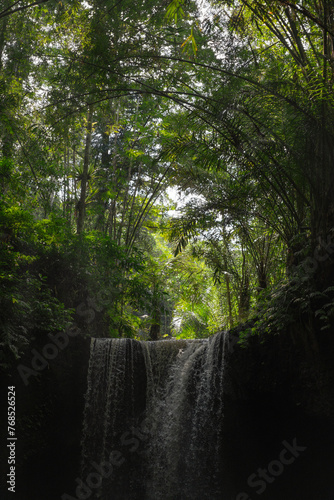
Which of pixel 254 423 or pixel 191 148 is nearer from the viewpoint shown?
pixel 254 423

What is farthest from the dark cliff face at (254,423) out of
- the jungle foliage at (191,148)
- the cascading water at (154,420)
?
the jungle foliage at (191,148)

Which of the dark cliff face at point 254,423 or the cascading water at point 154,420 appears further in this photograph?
the cascading water at point 154,420

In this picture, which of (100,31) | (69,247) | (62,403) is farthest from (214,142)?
(62,403)

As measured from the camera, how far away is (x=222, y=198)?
21.8 ft

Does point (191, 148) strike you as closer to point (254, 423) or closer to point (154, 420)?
point (254, 423)

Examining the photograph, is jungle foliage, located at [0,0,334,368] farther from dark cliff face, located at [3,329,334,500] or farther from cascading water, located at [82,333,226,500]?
cascading water, located at [82,333,226,500]

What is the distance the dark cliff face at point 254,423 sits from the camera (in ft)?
15.3

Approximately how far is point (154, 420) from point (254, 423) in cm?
167

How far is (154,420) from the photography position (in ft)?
19.9

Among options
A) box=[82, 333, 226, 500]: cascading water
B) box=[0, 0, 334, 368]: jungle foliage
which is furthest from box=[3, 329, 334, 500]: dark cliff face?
box=[0, 0, 334, 368]: jungle foliage

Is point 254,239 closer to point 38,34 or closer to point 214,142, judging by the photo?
point 214,142

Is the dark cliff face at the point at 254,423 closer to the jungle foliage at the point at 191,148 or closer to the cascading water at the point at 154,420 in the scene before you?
the cascading water at the point at 154,420

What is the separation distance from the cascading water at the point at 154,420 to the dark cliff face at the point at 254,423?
179 mm

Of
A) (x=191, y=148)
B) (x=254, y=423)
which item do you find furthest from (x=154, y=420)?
(x=191, y=148)
